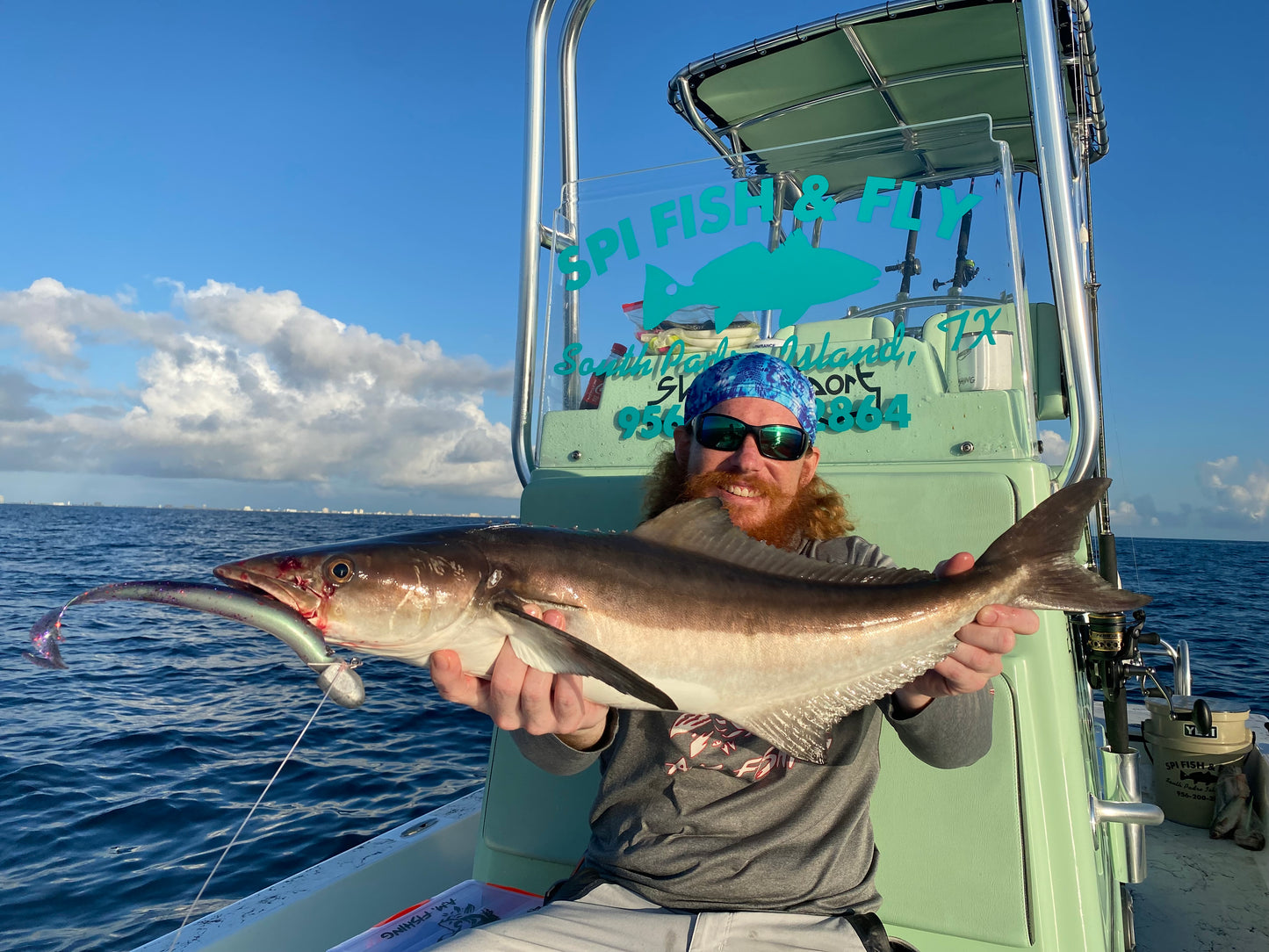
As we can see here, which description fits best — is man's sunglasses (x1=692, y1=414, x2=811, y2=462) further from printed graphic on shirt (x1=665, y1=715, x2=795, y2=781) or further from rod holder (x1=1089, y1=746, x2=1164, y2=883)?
rod holder (x1=1089, y1=746, x2=1164, y2=883)

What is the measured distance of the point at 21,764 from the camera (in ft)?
26.1

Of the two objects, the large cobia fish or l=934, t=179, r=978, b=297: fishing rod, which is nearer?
the large cobia fish

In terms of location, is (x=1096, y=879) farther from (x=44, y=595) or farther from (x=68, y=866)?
(x=44, y=595)

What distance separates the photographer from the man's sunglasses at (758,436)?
8.61ft

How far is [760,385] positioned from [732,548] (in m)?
0.79

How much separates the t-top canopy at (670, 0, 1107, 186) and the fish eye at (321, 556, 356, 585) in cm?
287

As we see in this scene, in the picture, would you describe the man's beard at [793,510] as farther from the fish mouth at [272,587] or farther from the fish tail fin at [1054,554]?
the fish mouth at [272,587]

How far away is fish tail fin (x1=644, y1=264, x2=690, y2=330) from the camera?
3572 mm

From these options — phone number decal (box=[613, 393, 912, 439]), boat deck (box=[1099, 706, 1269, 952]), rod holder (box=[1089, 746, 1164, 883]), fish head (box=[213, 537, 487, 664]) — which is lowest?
boat deck (box=[1099, 706, 1269, 952])

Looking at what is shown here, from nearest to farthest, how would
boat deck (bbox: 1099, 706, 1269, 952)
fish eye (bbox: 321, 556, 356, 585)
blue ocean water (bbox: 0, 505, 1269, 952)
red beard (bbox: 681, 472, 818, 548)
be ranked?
1. fish eye (bbox: 321, 556, 356, 585)
2. red beard (bbox: 681, 472, 818, 548)
3. boat deck (bbox: 1099, 706, 1269, 952)
4. blue ocean water (bbox: 0, 505, 1269, 952)

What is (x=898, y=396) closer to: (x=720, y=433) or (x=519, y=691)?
(x=720, y=433)

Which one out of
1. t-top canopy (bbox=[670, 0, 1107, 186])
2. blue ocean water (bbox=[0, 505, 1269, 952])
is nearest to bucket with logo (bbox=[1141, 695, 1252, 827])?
blue ocean water (bbox=[0, 505, 1269, 952])

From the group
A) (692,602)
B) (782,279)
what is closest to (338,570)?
(692,602)

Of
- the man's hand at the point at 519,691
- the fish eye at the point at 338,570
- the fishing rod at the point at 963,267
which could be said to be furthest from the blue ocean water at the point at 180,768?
the fishing rod at the point at 963,267
